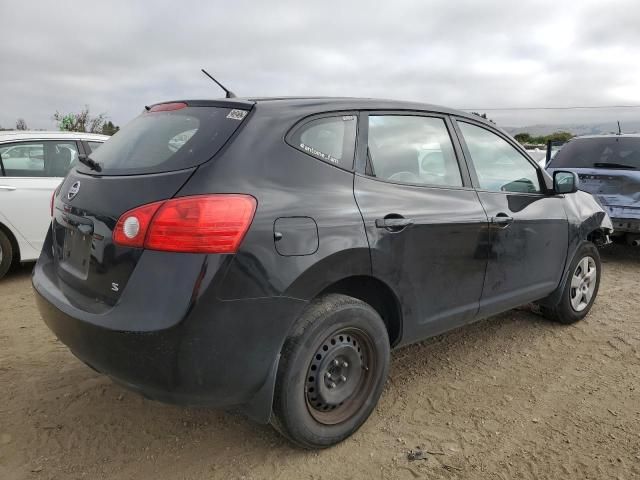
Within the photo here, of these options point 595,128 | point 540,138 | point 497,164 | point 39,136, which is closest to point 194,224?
point 497,164

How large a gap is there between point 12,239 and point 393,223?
442 centimetres

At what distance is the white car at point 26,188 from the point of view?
5.34 meters

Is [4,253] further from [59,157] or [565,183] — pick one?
[565,183]

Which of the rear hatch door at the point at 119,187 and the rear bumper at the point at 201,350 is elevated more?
the rear hatch door at the point at 119,187

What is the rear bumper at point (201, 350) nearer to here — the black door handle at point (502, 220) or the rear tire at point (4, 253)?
the black door handle at point (502, 220)

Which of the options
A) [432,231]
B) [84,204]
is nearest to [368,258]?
[432,231]

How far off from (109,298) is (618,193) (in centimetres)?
A: 639

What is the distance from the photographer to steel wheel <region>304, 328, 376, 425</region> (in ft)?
8.24

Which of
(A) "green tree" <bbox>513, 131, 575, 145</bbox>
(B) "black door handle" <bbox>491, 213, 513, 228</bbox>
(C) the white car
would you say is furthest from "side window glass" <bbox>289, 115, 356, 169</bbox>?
(A) "green tree" <bbox>513, 131, 575, 145</bbox>

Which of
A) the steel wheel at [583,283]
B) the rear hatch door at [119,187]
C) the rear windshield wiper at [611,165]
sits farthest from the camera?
the rear windshield wiper at [611,165]

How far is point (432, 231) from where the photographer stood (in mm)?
2861

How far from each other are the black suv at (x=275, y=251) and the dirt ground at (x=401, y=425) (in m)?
0.28

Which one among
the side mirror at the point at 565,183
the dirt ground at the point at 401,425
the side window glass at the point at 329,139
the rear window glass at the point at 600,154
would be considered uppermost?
the rear window glass at the point at 600,154

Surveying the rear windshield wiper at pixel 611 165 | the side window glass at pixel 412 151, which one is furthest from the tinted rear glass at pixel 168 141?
the rear windshield wiper at pixel 611 165
